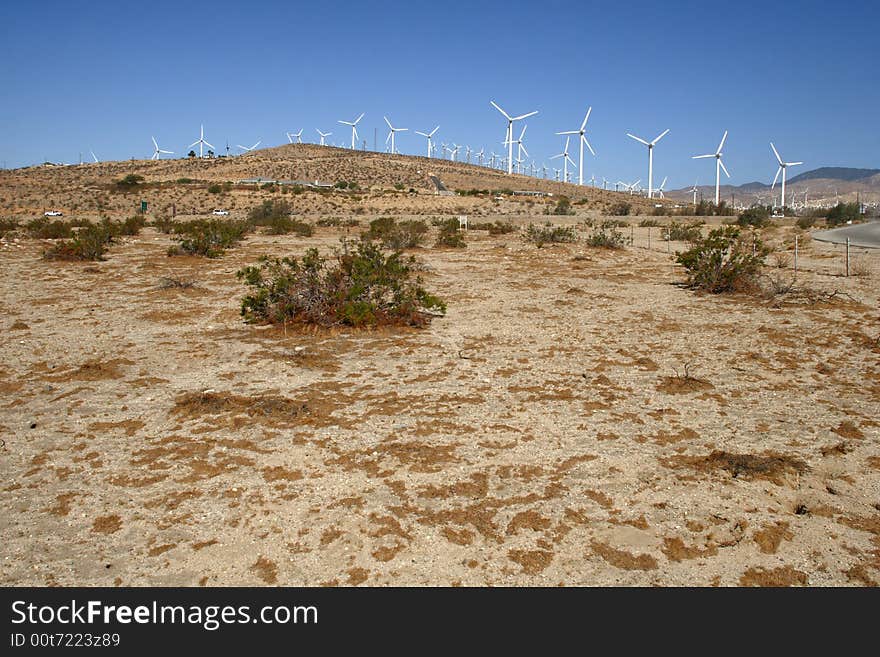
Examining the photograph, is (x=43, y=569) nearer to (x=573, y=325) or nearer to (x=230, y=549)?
(x=230, y=549)

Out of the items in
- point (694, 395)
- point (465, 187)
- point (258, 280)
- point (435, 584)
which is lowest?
point (435, 584)

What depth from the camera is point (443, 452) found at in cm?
579

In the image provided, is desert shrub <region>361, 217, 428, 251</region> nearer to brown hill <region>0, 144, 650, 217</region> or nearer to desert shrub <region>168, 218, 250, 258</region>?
desert shrub <region>168, 218, 250, 258</region>

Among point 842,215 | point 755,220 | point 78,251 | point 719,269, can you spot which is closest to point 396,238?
point 78,251

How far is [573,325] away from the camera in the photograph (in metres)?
→ 11.4

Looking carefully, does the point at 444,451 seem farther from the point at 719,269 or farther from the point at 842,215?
the point at 842,215

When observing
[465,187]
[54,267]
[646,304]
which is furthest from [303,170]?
[646,304]

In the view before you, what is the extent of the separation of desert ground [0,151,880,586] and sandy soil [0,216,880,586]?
25 millimetres

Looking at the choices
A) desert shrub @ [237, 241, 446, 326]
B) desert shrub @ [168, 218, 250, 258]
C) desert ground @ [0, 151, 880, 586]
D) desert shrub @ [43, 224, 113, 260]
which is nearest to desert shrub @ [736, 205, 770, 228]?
desert shrub @ [168, 218, 250, 258]

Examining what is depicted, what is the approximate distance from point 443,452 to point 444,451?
3 cm

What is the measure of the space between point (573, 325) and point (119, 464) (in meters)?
7.85

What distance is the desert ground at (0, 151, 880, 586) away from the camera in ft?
13.6

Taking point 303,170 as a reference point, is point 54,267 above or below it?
below

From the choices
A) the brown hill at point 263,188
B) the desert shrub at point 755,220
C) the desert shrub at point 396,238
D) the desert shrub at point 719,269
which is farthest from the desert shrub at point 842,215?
the desert shrub at point 719,269
